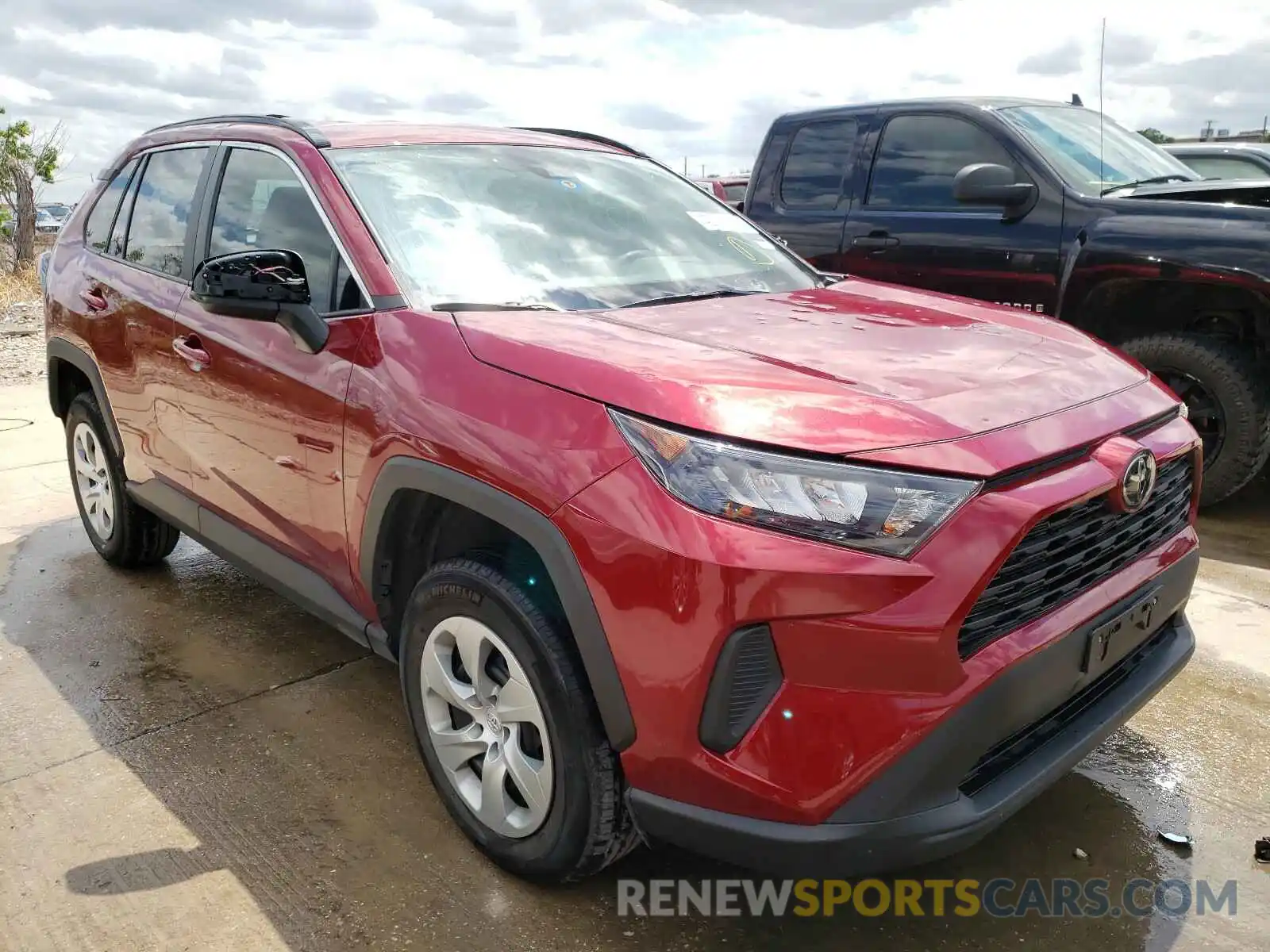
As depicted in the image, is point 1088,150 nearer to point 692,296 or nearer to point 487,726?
point 692,296

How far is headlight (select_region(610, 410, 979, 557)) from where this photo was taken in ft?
5.88

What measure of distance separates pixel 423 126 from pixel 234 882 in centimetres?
224

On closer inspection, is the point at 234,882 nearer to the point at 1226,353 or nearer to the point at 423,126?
the point at 423,126

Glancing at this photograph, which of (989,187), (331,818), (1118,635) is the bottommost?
(331,818)

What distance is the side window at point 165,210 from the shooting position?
142 inches

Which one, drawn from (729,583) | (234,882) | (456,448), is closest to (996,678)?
(729,583)

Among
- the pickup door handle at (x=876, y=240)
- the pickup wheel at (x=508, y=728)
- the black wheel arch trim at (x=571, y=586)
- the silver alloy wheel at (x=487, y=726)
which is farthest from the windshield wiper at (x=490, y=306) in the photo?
the pickup door handle at (x=876, y=240)

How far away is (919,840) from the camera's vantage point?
1.84 meters

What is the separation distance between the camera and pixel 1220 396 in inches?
187

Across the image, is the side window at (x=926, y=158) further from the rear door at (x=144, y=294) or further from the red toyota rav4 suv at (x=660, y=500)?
the rear door at (x=144, y=294)

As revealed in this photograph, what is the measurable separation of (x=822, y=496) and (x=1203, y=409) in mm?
3841

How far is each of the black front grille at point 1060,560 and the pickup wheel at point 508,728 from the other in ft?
2.53

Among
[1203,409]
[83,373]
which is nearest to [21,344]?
[83,373]

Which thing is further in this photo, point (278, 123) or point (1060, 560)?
point (278, 123)
